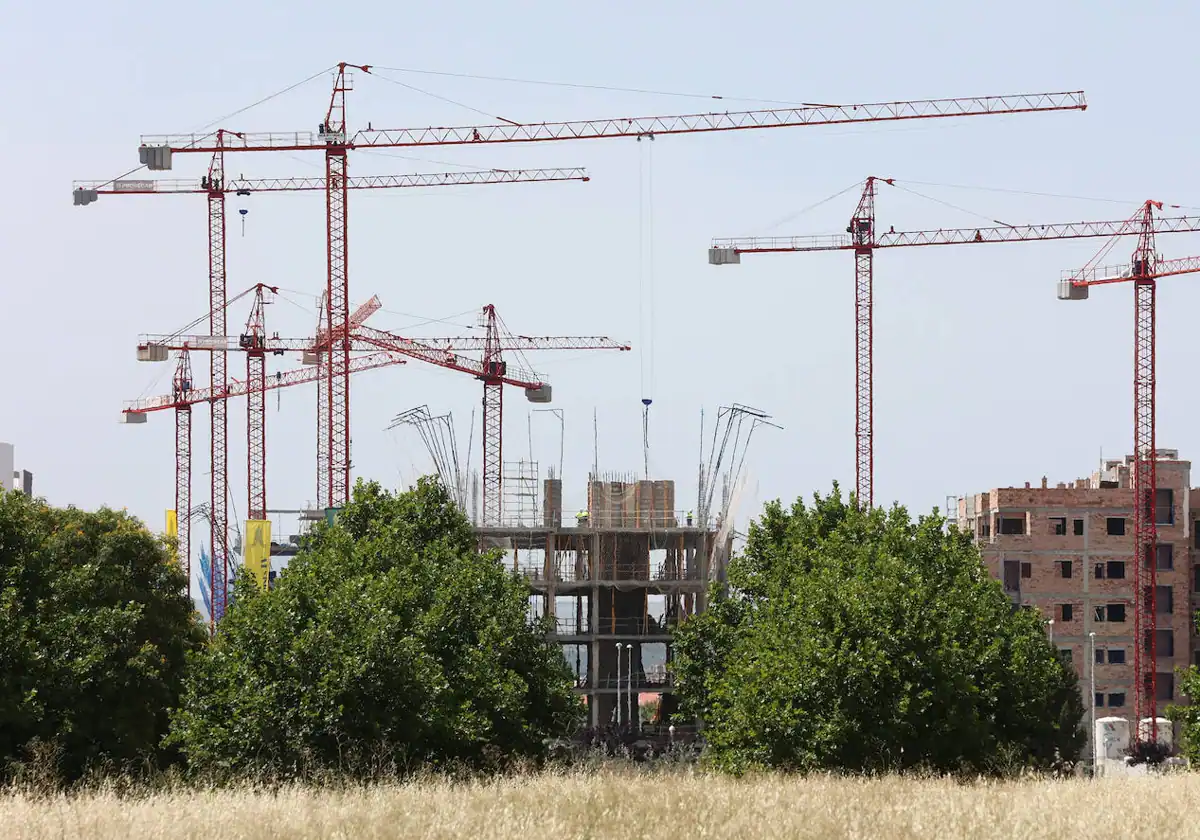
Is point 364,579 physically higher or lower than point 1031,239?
lower

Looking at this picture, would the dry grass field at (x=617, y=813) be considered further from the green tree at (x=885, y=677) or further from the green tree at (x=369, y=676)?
the green tree at (x=885, y=677)

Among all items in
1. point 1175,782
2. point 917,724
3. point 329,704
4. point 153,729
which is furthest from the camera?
point 153,729

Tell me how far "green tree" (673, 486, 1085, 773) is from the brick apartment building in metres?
74.6

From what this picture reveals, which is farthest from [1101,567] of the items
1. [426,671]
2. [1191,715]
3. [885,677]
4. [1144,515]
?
[426,671]

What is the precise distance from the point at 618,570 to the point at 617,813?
93333mm

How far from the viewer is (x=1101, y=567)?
13488 cm

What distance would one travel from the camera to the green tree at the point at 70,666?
142 feet

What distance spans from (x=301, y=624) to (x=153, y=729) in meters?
9.75

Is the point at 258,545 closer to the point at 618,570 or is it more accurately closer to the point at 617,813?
the point at 618,570

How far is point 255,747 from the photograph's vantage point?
39.4 m

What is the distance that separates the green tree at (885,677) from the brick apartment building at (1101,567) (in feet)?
245

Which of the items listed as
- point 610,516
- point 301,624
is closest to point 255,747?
point 301,624

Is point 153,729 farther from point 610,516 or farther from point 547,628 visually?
point 610,516

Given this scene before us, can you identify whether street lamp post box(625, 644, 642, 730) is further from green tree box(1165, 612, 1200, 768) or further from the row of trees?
the row of trees
